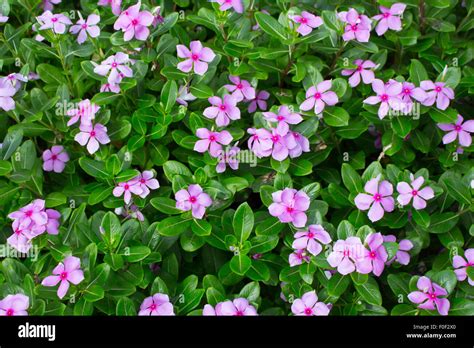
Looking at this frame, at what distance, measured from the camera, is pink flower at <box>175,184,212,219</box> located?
2287mm

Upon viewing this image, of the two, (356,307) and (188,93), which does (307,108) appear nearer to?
(188,93)

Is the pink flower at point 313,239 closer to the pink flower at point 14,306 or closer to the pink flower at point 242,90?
the pink flower at point 242,90

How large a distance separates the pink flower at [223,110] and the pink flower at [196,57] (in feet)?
0.41

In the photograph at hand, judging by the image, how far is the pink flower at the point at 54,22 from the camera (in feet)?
8.55

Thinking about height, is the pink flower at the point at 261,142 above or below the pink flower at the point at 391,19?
below

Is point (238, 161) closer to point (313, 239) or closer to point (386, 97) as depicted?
point (313, 239)

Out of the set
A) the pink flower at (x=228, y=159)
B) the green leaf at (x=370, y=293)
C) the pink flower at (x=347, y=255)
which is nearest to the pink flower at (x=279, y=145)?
the pink flower at (x=228, y=159)

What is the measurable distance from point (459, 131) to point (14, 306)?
5.30 ft

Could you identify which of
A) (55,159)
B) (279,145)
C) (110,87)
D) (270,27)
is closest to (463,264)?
(279,145)

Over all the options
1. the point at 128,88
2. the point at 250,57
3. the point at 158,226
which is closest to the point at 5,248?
the point at 158,226

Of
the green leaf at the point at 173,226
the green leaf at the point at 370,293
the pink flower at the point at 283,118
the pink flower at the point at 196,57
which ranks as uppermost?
the pink flower at the point at 196,57

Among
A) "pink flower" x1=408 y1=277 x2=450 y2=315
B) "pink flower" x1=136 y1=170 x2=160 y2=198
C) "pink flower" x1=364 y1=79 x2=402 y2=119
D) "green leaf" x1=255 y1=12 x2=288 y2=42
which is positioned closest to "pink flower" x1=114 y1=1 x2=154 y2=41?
"green leaf" x1=255 y1=12 x2=288 y2=42

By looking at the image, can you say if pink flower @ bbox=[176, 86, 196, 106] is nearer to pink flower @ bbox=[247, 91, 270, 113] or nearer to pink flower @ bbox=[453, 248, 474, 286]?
pink flower @ bbox=[247, 91, 270, 113]

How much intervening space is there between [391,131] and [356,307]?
67cm
